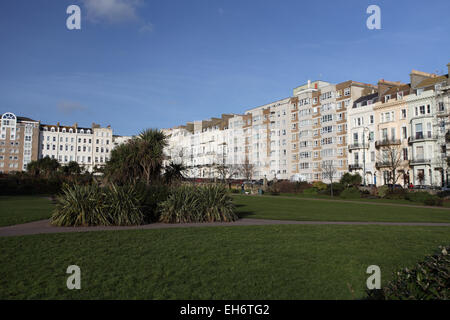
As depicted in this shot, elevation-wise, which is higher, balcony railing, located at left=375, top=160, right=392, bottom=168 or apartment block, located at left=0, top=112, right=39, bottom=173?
apartment block, located at left=0, top=112, right=39, bottom=173

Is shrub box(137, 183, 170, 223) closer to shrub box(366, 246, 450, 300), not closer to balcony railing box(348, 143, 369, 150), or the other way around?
shrub box(366, 246, 450, 300)

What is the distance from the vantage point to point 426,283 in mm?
4445

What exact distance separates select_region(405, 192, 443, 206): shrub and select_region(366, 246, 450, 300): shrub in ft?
106

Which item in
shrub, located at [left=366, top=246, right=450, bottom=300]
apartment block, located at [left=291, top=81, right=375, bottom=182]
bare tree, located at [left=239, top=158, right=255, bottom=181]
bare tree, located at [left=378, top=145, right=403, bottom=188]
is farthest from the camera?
bare tree, located at [left=239, top=158, right=255, bottom=181]

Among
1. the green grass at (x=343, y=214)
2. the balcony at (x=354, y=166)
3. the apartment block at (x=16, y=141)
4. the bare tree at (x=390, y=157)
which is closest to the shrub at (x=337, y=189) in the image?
the bare tree at (x=390, y=157)

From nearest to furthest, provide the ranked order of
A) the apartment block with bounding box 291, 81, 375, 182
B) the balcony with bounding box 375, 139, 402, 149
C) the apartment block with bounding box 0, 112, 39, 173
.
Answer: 1. the balcony with bounding box 375, 139, 402, 149
2. the apartment block with bounding box 291, 81, 375, 182
3. the apartment block with bounding box 0, 112, 39, 173

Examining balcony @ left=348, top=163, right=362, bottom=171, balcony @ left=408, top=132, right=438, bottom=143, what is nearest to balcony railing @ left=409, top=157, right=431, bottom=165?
balcony @ left=408, top=132, right=438, bottom=143

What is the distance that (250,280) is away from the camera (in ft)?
22.9

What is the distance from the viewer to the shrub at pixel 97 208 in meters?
14.4

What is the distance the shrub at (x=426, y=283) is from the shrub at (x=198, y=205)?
12.0m

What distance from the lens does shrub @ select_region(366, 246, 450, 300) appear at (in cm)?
428

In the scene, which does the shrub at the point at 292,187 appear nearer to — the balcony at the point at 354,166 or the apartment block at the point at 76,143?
the balcony at the point at 354,166

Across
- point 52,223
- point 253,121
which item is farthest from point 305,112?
point 52,223
